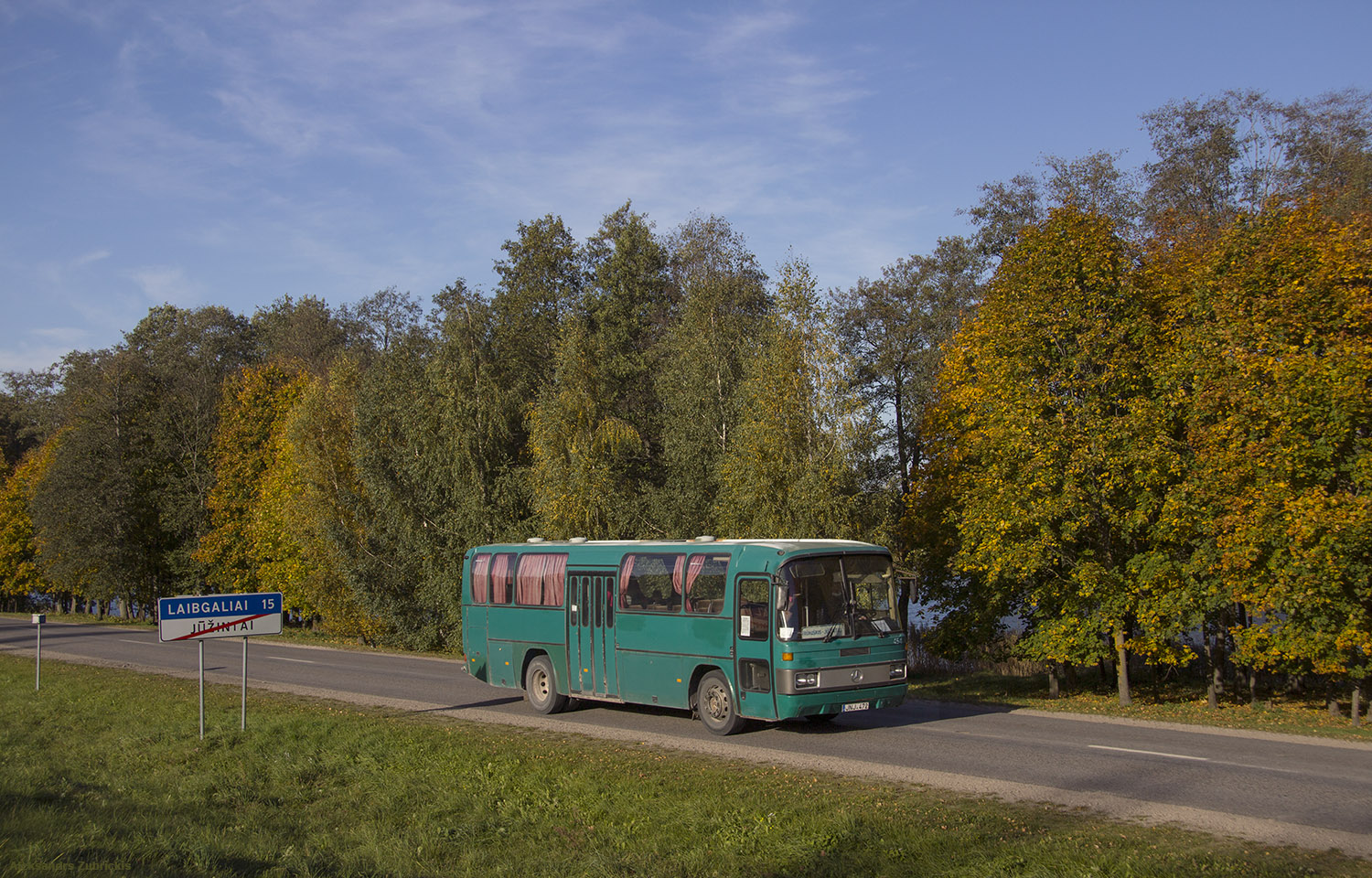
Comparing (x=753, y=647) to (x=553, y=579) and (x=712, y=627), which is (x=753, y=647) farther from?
(x=553, y=579)

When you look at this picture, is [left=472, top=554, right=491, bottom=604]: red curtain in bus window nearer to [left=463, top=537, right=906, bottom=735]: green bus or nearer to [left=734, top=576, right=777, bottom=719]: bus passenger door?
[left=463, top=537, right=906, bottom=735]: green bus

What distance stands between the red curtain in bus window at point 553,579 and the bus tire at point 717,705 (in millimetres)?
3627

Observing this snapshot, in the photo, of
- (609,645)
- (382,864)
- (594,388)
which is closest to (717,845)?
(382,864)

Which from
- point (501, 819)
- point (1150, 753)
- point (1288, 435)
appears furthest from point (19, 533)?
point (1288, 435)

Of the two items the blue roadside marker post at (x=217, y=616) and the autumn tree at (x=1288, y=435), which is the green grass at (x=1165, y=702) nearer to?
the autumn tree at (x=1288, y=435)

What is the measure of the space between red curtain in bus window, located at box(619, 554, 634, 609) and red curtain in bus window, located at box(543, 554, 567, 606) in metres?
1.54

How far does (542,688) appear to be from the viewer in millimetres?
18500

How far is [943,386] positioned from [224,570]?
41478mm

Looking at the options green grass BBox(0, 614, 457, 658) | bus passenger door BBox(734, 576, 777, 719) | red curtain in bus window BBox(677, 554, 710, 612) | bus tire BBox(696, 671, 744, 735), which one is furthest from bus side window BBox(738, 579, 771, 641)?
green grass BBox(0, 614, 457, 658)

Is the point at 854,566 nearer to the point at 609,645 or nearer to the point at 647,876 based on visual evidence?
the point at 609,645

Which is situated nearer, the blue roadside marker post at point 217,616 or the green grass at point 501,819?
the green grass at point 501,819

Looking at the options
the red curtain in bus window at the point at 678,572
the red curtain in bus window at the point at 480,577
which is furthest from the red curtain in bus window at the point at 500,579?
the red curtain in bus window at the point at 678,572

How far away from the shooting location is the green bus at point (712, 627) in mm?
14219

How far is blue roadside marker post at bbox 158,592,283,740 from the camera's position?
14.5 meters
